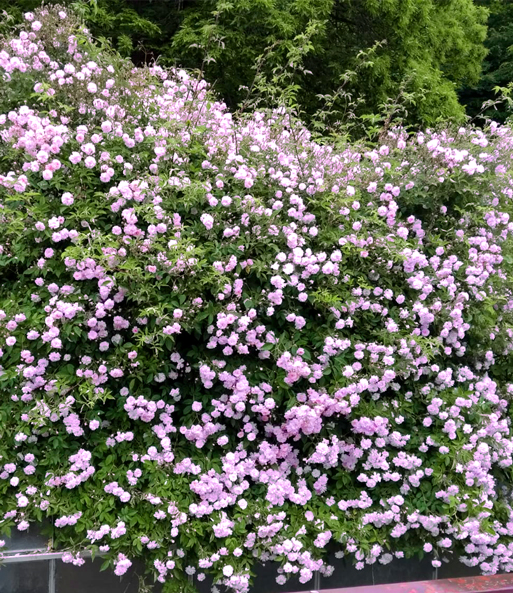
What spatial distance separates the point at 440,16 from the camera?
27.6 ft

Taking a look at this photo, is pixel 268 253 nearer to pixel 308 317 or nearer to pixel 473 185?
pixel 308 317

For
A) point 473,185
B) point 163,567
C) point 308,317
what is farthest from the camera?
point 473,185

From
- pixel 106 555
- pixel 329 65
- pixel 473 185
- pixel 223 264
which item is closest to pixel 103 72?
pixel 223 264

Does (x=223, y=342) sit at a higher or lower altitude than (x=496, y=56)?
lower

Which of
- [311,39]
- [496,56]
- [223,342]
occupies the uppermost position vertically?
[496,56]

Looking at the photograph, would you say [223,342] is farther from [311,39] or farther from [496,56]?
[496,56]

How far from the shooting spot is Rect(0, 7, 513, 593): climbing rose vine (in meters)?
2.55

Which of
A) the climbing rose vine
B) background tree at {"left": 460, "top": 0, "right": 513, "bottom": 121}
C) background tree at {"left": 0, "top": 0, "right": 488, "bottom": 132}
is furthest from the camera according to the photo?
background tree at {"left": 460, "top": 0, "right": 513, "bottom": 121}

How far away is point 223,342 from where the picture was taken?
2625mm

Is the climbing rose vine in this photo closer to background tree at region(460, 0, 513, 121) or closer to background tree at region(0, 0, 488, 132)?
background tree at region(0, 0, 488, 132)

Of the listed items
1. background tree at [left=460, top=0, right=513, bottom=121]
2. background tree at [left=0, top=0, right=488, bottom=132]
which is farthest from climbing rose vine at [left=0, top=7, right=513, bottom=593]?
background tree at [left=460, top=0, right=513, bottom=121]

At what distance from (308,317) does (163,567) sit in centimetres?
144

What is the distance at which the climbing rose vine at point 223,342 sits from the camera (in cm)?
255

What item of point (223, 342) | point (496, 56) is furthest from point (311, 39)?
point (496, 56)
